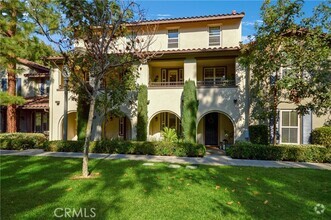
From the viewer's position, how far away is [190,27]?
1853 cm

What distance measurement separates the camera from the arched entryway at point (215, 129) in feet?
59.5

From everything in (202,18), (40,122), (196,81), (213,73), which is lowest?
(40,122)

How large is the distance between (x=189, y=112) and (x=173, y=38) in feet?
23.5

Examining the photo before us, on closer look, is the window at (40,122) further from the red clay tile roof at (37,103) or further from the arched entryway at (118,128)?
the arched entryway at (118,128)

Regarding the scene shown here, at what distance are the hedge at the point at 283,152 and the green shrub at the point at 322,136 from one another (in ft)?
7.79

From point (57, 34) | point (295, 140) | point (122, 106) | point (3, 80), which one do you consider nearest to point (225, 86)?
point (295, 140)

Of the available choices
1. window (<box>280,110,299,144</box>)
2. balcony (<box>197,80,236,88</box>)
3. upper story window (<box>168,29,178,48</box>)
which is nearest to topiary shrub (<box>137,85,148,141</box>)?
balcony (<box>197,80,236,88</box>)

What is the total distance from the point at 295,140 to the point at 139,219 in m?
13.6

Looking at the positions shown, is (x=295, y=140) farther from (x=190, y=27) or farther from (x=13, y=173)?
(x=13, y=173)

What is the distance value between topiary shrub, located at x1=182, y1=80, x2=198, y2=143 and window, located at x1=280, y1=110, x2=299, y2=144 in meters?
5.73

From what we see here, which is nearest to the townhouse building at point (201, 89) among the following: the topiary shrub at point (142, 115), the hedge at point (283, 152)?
the topiary shrub at point (142, 115)

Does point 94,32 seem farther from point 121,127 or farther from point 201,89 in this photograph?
point 121,127

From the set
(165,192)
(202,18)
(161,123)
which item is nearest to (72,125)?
(161,123)

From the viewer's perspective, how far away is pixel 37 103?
20.7m
